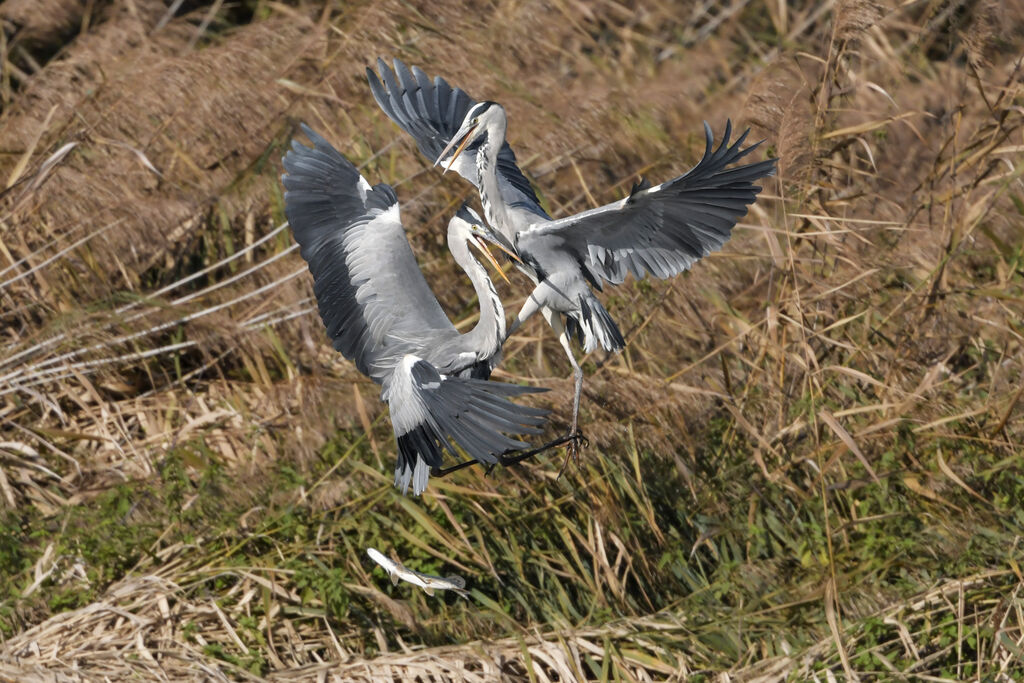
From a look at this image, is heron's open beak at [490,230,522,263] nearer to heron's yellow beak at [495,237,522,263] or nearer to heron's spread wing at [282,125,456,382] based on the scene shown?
heron's yellow beak at [495,237,522,263]

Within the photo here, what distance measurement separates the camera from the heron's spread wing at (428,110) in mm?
4129

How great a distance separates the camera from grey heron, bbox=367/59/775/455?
326 centimetres

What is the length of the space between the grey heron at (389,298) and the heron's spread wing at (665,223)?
278mm

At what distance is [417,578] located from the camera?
377cm


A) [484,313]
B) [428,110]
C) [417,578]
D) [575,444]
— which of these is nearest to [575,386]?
[575,444]

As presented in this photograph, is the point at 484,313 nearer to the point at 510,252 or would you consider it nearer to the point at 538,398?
the point at 510,252

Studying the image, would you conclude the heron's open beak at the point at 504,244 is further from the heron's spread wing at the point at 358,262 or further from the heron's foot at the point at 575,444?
the heron's foot at the point at 575,444

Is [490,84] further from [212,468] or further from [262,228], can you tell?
[212,468]

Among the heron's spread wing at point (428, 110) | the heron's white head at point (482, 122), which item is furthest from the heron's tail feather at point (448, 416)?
the heron's spread wing at point (428, 110)

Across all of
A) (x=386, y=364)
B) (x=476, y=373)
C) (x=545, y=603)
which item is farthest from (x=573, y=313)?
(x=545, y=603)

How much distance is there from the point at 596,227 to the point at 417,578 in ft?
3.96

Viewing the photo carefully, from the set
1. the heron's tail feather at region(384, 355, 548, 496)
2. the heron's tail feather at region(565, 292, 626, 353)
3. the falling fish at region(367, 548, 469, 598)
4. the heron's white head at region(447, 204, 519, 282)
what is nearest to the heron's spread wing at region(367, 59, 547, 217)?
the heron's white head at region(447, 204, 519, 282)

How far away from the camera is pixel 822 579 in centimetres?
409

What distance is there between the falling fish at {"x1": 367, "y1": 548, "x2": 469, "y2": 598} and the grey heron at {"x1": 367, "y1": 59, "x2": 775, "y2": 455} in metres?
0.59
